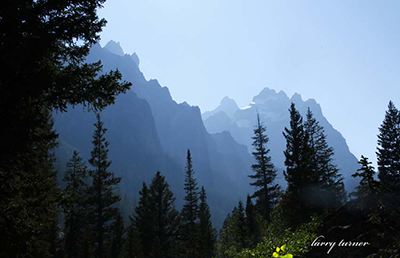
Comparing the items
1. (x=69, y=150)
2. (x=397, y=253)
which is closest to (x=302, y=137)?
(x=397, y=253)

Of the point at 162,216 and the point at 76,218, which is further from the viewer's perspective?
the point at 162,216

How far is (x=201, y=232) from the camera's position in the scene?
2853cm

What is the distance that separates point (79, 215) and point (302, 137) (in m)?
24.7

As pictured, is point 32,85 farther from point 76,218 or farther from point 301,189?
point 76,218

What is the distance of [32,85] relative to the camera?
6434 mm

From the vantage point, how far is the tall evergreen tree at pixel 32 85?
639 centimetres

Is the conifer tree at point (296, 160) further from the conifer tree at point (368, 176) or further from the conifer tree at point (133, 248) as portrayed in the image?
the conifer tree at point (133, 248)

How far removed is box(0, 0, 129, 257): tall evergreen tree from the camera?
21.0ft

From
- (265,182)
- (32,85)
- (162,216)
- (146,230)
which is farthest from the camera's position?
(146,230)

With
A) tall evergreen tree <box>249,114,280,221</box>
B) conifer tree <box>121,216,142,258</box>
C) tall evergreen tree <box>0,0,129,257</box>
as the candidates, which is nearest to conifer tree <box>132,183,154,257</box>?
conifer tree <box>121,216,142,258</box>

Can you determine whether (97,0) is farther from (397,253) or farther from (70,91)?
(397,253)

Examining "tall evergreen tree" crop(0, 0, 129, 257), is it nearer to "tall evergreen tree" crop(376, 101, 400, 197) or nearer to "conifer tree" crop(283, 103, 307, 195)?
"conifer tree" crop(283, 103, 307, 195)

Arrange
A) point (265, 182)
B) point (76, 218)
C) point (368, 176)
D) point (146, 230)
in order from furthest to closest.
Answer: point (146, 230) < point (265, 182) < point (76, 218) < point (368, 176)

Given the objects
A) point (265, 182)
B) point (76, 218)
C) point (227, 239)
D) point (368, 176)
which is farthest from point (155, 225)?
point (368, 176)
